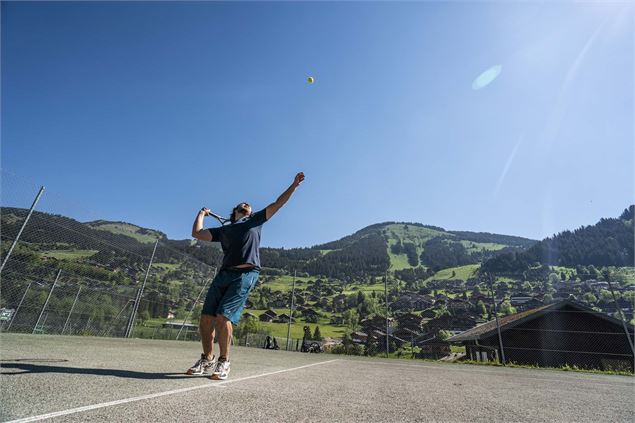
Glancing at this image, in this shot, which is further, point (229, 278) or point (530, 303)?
point (530, 303)

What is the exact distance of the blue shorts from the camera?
310 cm

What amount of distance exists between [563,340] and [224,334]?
1447 cm

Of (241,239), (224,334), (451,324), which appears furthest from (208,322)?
(451,324)

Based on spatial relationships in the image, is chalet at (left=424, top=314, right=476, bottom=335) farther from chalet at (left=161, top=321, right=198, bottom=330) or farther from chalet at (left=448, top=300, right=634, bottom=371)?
chalet at (left=161, top=321, right=198, bottom=330)

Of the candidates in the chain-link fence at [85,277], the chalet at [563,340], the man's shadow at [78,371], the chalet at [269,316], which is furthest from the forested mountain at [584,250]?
the man's shadow at [78,371]

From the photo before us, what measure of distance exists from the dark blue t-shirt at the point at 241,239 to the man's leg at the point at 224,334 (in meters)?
0.53

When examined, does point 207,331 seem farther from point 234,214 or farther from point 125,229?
point 125,229

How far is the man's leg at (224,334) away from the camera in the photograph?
9.66ft

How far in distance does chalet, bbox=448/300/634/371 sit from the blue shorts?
33.5ft

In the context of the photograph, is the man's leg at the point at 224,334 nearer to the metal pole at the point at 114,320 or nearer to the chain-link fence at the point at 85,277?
the chain-link fence at the point at 85,277

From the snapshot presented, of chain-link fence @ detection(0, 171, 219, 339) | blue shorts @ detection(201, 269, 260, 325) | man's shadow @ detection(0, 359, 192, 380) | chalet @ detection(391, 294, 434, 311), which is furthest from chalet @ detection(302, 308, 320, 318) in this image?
man's shadow @ detection(0, 359, 192, 380)

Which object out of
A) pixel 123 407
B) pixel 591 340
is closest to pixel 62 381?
pixel 123 407

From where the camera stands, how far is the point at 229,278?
10.7ft

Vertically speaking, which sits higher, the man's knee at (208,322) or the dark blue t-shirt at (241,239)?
the dark blue t-shirt at (241,239)
